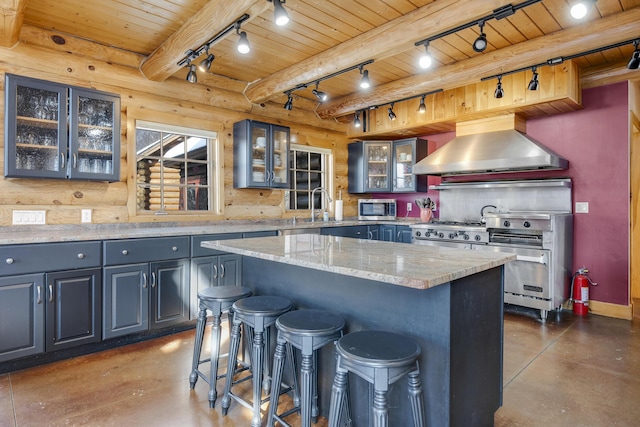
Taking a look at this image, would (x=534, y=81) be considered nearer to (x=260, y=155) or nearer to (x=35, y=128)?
(x=260, y=155)

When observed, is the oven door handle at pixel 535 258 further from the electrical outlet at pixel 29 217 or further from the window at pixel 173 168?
the electrical outlet at pixel 29 217

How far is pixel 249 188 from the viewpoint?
4.51 metres

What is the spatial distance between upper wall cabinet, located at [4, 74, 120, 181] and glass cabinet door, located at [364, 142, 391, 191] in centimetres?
345

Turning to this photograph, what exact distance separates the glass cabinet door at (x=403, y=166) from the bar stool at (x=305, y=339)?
150 inches

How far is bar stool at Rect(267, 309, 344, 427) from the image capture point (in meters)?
1.65

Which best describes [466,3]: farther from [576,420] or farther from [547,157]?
[576,420]

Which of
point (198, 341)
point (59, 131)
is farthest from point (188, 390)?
point (59, 131)

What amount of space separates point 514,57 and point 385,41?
1.30 metres

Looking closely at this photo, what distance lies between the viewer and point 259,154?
442cm

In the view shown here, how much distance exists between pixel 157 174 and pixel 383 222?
9.98 ft

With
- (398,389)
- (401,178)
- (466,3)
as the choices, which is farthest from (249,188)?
(398,389)

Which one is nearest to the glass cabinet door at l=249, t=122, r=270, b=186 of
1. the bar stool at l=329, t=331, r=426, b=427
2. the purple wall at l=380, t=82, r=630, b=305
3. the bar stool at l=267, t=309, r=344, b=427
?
the bar stool at l=267, t=309, r=344, b=427

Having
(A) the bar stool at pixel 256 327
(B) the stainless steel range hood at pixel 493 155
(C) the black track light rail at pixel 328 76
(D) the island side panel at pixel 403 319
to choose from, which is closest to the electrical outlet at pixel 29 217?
(A) the bar stool at pixel 256 327

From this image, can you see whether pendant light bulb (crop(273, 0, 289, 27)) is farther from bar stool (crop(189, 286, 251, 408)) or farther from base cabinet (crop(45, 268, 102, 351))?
base cabinet (crop(45, 268, 102, 351))
